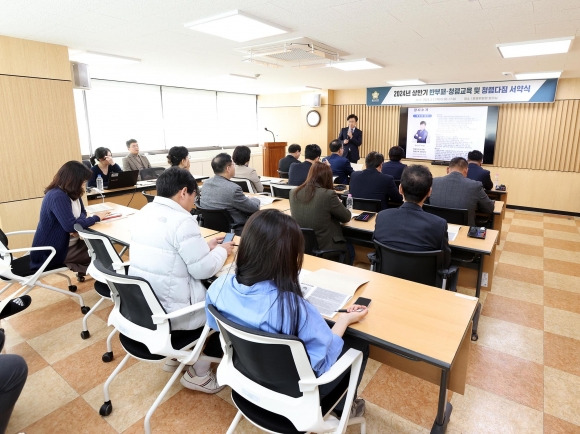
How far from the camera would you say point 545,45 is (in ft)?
13.6

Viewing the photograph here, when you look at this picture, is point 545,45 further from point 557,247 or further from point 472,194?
point 557,247

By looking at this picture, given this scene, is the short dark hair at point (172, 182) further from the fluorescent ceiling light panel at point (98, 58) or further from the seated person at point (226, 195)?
the fluorescent ceiling light panel at point (98, 58)

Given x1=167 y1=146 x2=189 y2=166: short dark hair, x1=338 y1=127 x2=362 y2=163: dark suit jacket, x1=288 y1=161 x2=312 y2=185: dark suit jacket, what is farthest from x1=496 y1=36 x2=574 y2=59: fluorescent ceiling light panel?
x1=167 y1=146 x2=189 y2=166: short dark hair

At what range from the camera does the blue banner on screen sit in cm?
695

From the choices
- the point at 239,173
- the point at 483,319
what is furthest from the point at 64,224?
the point at 483,319

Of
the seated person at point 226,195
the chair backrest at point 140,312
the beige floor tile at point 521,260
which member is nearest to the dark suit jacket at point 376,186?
the seated person at point 226,195

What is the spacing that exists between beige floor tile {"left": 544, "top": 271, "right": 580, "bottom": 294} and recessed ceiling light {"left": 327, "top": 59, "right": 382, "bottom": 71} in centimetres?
367

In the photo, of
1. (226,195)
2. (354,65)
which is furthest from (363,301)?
(354,65)

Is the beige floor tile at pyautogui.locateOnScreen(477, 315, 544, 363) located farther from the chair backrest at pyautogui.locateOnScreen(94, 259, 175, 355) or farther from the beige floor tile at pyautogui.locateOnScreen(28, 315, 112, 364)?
the beige floor tile at pyautogui.locateOnScreen(28, 315, 112, 364)

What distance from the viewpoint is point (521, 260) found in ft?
14.9

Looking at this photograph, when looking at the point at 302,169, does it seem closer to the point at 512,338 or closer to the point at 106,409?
the point at 512,338

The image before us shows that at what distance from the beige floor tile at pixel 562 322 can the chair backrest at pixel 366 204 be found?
1786 millimetres

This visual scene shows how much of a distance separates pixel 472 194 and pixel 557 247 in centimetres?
253

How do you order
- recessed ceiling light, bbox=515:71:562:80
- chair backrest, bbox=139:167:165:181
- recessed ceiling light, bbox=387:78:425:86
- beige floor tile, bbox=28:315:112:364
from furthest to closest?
recessed ceiling light, bbox=387:78:425:86 → recessed ceiling light, bbox=515:71:562:80 → chair backrest, bbox=139:167:165:181 → beige floor tile, bbox=28:315:112:364
